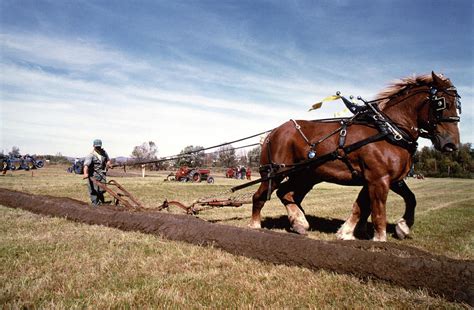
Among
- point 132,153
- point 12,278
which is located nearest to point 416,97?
point 12,278

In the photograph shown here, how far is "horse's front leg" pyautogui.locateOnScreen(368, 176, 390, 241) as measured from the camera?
544 centimetres

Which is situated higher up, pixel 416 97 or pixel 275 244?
pixel 416 97

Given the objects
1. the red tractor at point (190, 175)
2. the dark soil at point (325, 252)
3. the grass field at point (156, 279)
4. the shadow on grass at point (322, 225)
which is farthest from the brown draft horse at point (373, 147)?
the red tractor at point (190, 175)

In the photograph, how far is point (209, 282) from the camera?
361cm

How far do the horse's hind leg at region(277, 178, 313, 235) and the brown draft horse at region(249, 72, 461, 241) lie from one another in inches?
0.8

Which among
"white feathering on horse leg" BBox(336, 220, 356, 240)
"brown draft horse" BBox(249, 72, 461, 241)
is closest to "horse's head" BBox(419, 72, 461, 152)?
"brown draft horse" BBox(249, 72, 461, 241)

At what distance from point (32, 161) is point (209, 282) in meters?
38.6

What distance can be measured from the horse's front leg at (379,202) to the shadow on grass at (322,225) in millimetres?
1118

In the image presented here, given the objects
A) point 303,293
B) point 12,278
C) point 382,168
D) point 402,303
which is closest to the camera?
point 402,303

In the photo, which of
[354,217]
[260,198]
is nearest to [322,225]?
[354,217]

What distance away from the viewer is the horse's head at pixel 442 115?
530 cm

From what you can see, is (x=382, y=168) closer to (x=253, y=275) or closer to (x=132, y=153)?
(x=253, y=275)

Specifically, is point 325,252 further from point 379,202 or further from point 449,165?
point 449,165

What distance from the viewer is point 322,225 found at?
794 cm
